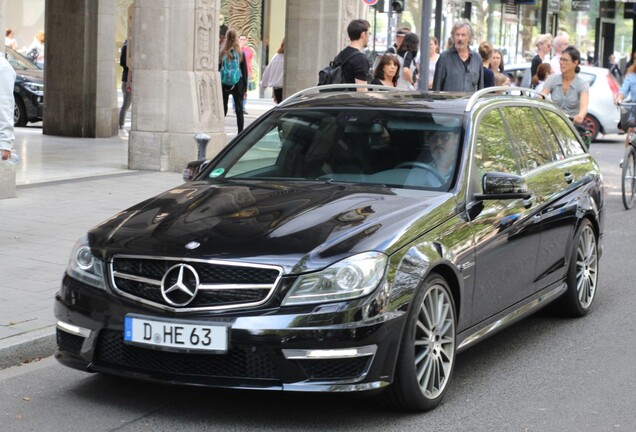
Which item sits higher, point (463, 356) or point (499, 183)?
point (499, 183)

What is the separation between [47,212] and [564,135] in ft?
17.9

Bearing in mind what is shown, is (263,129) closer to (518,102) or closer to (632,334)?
(518,102)

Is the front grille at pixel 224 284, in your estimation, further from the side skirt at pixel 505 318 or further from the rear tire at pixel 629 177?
the rear tire at pixel 629 177

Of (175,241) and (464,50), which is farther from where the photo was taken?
(464,50)

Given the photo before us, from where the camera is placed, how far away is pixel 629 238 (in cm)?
1222

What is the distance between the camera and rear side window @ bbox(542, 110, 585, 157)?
8227 mm

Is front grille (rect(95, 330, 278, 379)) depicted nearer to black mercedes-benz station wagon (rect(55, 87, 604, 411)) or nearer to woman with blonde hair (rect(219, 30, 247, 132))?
black mercedes-benz station wagon (rect(55, 87, 604, 411))

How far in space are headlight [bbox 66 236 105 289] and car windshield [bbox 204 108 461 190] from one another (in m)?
1.26

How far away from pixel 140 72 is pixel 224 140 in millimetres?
1491

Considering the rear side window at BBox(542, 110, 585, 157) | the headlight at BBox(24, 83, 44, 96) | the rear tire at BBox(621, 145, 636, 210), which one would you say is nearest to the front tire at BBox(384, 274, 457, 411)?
the rear side window at BBox(542, 110, 585, 157)

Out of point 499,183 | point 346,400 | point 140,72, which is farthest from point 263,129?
point 140,72

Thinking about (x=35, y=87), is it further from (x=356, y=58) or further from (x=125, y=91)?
(x=356, y=58)

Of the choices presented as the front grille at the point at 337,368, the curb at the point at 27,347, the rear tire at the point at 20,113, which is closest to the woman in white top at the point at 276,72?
the rear tire at the point at 20,113

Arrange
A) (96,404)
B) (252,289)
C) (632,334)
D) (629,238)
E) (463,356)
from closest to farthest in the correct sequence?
(252,289)
(96,404)
(463,356)
(632,334)
(629,238)
